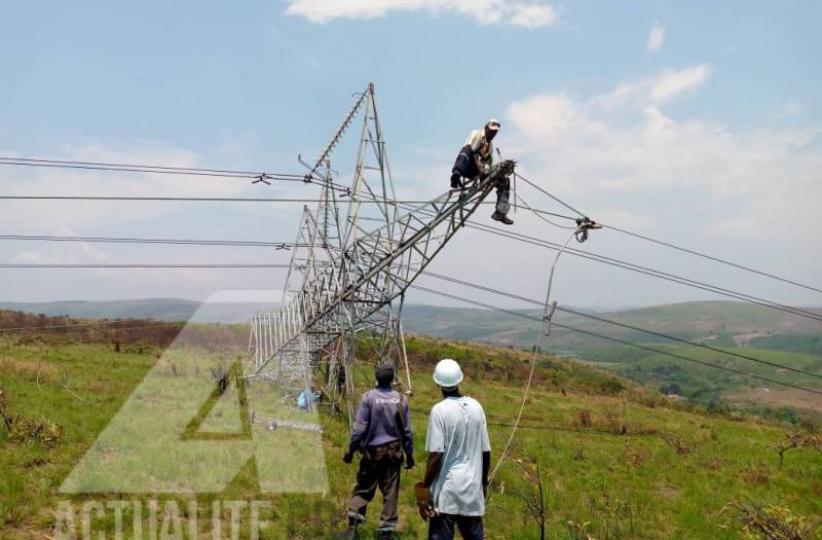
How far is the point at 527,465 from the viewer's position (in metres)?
13.5

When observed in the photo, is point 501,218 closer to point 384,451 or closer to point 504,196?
point 504,196

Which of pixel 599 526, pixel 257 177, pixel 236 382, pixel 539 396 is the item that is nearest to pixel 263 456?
pixel 599 526

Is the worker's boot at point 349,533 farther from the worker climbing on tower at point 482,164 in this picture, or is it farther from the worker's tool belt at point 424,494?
the worker climbing on tower at point 482,164

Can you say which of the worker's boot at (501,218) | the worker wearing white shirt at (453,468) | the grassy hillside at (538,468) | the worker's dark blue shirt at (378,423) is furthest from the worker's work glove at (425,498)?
the worker's boot at (501,218)

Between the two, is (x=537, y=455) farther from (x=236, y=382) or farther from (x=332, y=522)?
(x=236, y=382)

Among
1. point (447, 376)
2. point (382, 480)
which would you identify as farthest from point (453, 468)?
point (382, 480)

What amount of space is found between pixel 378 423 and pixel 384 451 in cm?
Result: 38

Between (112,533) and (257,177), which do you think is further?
(257,177)

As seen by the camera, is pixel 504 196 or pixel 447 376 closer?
pixel 447 376

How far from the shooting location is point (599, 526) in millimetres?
10625

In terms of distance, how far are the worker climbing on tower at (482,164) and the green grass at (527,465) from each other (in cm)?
596

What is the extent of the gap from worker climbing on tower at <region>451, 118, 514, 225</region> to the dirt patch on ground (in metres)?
99.5

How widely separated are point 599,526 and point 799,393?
124855mm

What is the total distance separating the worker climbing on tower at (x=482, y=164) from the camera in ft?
49.5
